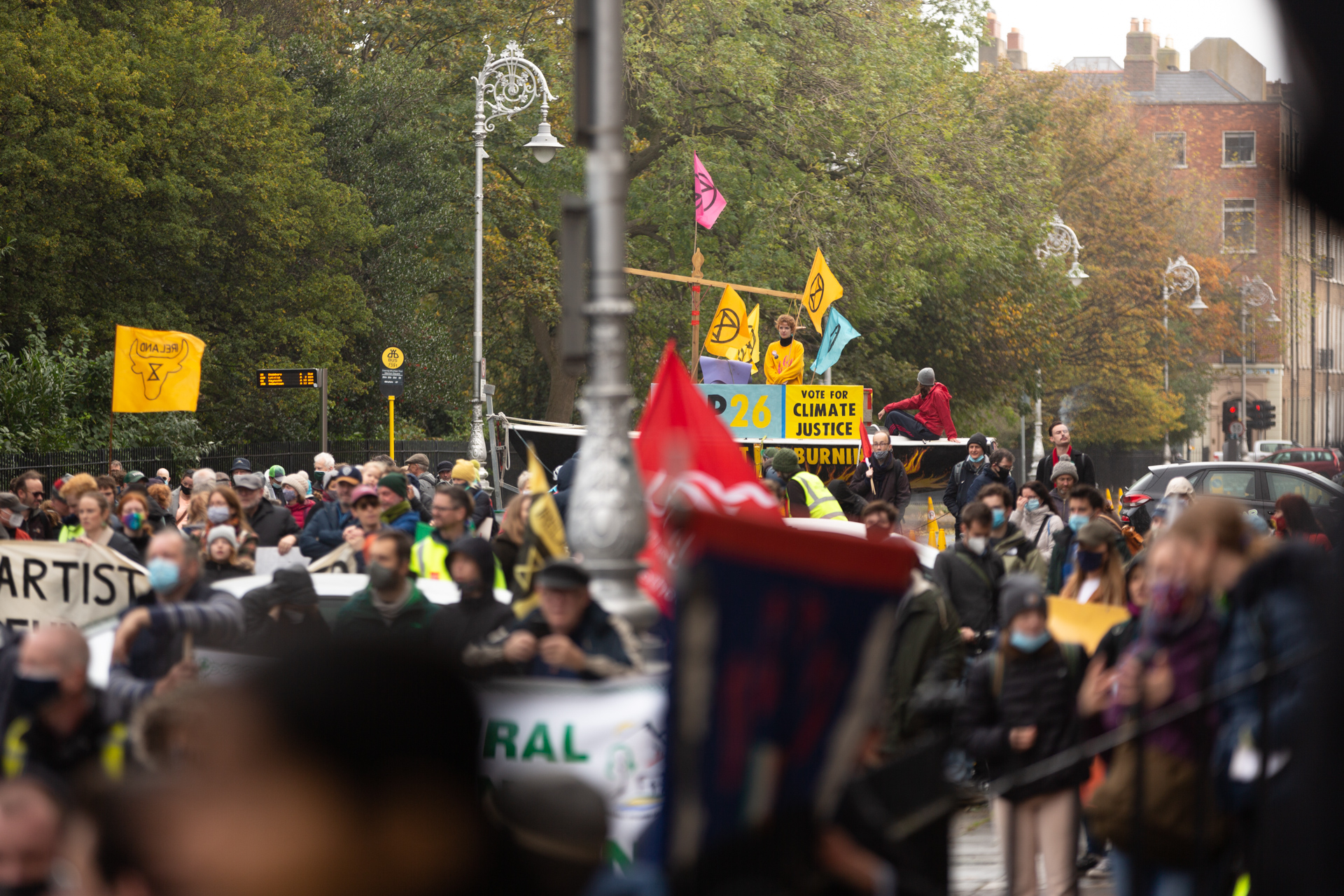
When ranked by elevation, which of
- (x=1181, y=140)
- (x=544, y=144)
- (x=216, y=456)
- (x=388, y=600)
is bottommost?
(x=388, y=600)

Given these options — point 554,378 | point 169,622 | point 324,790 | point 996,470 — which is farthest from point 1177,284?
point 324,790

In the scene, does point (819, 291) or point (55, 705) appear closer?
point (55, 705)

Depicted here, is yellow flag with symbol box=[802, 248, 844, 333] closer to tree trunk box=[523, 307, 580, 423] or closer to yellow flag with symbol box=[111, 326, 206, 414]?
yellow flag with symbol box=[111, 326, 206, 414]

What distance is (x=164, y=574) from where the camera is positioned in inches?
236

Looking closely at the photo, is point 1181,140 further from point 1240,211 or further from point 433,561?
point 1240,211

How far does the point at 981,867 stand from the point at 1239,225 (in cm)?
598

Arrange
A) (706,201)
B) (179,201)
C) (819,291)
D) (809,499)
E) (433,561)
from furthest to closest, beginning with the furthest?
(179,201), (706,201), (819,291), (809,499), (433,561)

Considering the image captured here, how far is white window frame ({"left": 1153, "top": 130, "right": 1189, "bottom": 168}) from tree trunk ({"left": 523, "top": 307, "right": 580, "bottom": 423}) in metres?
28.6

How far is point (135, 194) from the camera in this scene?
26906 mm

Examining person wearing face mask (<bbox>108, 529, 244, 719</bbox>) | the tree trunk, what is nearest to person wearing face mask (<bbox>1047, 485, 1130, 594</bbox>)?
person wearing face mask (<bbox>108, 529, 244, 719</bbox>)

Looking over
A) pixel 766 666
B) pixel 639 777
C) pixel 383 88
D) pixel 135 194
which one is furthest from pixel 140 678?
pixel 383 88

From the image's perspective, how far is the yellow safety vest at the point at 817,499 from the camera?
11.7 meters

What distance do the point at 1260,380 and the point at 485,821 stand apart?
75685 millimetres

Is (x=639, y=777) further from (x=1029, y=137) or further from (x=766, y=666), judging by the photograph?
(x=1029, y=137)
